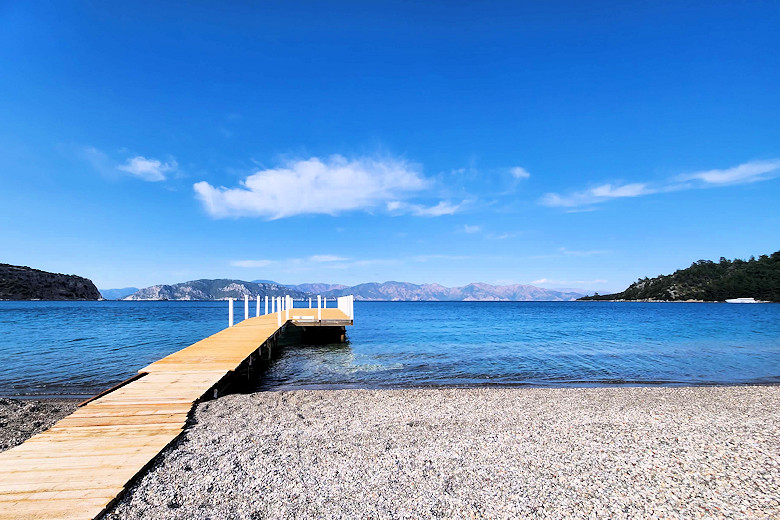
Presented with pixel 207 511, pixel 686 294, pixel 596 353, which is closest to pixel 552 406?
pixel 207 511

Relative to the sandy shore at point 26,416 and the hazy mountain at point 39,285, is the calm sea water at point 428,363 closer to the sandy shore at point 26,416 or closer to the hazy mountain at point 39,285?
the sandy shore at point 26,416

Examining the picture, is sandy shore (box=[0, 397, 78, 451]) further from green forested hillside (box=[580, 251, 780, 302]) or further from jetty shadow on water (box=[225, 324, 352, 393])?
green forested hillside (box=[580, 251, 780, 302])

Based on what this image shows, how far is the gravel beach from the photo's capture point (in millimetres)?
4156

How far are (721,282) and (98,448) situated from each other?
493ft

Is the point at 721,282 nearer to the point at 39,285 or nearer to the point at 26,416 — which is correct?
the point at 26,416

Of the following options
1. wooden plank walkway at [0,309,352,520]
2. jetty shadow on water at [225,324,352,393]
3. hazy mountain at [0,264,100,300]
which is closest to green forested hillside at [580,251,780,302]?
jetty shadow on water at [225,324,352,393]

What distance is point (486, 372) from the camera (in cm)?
1373

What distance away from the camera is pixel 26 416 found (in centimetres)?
777

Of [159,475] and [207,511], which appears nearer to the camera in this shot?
[207,511]

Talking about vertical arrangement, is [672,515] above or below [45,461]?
below

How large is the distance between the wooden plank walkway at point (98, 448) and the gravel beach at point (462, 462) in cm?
26

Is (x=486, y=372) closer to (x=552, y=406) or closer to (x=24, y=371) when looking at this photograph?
(x=552, y=406)

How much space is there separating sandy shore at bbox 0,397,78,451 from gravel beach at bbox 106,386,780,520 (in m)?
2.52

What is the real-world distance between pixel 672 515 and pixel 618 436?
2501mm
